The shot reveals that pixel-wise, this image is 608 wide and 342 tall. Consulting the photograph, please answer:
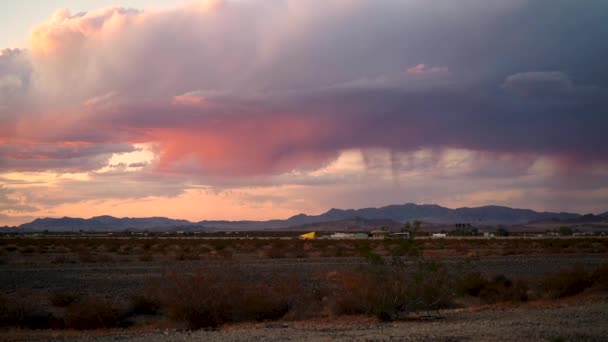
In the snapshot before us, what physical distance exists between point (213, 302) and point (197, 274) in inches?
44.7

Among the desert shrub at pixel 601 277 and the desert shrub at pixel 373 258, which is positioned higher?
the desert shrub at pixel 373 258

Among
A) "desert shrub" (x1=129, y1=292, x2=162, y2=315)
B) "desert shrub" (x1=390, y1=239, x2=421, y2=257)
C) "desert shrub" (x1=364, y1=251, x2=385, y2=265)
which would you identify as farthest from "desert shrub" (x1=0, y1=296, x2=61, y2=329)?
"desert shrub" (x1=390, y1=239, x2=421, y2=257)

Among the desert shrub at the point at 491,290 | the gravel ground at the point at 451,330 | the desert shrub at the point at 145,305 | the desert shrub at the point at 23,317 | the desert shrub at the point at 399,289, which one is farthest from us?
the desert shrub at the point at 491,290

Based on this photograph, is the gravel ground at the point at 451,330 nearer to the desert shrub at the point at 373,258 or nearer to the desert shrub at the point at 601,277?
the desert shrub at the point at 373,258

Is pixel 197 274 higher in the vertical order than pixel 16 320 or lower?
higher

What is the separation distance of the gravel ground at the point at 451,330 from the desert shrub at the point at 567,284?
7127mm

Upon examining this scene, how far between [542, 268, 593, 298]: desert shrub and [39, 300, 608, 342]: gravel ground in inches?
281

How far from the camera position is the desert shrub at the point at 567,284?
3142 cm

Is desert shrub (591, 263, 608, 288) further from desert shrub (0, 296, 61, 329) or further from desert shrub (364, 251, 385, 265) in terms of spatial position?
desert shrub (0, 296, 61, 329)

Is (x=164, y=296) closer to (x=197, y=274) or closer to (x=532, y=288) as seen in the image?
(x=197, y=274)

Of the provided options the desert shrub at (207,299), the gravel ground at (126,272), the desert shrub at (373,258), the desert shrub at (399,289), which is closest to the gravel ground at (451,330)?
the desert shrub at (399,289)

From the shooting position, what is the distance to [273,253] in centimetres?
7462

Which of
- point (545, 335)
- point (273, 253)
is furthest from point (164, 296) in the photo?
point (273, 253)

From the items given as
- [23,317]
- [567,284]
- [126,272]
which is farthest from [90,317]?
[126,272]
